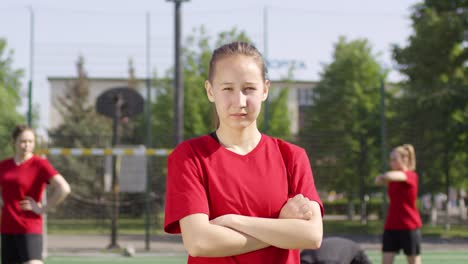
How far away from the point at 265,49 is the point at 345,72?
45.7ft

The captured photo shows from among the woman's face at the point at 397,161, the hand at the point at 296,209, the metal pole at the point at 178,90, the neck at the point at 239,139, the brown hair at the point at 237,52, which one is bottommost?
the hand at the point at 296,209

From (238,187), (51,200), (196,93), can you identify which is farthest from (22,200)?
(196,93)

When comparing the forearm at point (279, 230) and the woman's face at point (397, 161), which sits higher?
the woman's face at point (397, 161)

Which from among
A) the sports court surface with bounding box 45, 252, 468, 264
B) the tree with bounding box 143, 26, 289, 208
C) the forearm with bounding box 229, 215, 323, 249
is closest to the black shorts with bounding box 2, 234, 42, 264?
the forearm with bounding box 229, 215, 323, 249

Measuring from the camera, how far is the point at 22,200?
21.2ft

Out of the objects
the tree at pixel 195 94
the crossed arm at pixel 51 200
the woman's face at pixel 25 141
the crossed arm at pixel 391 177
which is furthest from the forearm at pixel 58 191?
the tree at pixel 195 94

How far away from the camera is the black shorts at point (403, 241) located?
8203 mm

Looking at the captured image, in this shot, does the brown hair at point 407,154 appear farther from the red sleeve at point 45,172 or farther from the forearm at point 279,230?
the forearm at point 279,230

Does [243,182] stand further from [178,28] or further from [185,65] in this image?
[185,65]

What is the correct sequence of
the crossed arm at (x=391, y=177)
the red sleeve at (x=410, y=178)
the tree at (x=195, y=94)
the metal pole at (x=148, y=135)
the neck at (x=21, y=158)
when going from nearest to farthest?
the neck at (x=21, y=158)
the crossed arm at (x=391, y=177)
the red sleeve at (x=410, y=178)
the metal pole at (x=148, y=135)
the tree at (x=195, y=94)

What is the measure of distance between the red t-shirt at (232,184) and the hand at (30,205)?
4.27 metres

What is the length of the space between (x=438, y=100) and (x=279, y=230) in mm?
15169

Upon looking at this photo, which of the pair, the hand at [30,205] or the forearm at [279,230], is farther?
the hand at [30,205]

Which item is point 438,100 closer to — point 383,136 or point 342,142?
point 383,136
